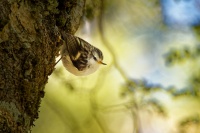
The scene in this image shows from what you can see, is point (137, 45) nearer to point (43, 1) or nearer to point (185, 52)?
point (185, 52)

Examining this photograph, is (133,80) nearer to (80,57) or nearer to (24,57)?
(80,57)

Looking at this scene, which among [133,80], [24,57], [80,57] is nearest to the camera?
[24,57]

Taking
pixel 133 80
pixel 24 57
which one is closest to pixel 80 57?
pixel 24 57

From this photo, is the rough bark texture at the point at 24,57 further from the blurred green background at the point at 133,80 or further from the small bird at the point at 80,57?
the blurred green background at the point at 133,80

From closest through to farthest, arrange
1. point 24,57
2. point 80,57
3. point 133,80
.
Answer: point 24,57 → point 80,57 → point 133,80

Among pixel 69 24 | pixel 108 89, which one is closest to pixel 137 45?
pixel 108 89

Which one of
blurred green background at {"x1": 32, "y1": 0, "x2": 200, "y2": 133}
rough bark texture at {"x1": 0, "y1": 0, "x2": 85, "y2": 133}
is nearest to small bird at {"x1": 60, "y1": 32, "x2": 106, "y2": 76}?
rough bark texture at {"x1": 0, "y1": 0, "x2": 85, "y2": 133}

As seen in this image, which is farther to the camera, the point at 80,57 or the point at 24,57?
the point at 80,57

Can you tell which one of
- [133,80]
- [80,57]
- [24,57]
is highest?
[133,80]
